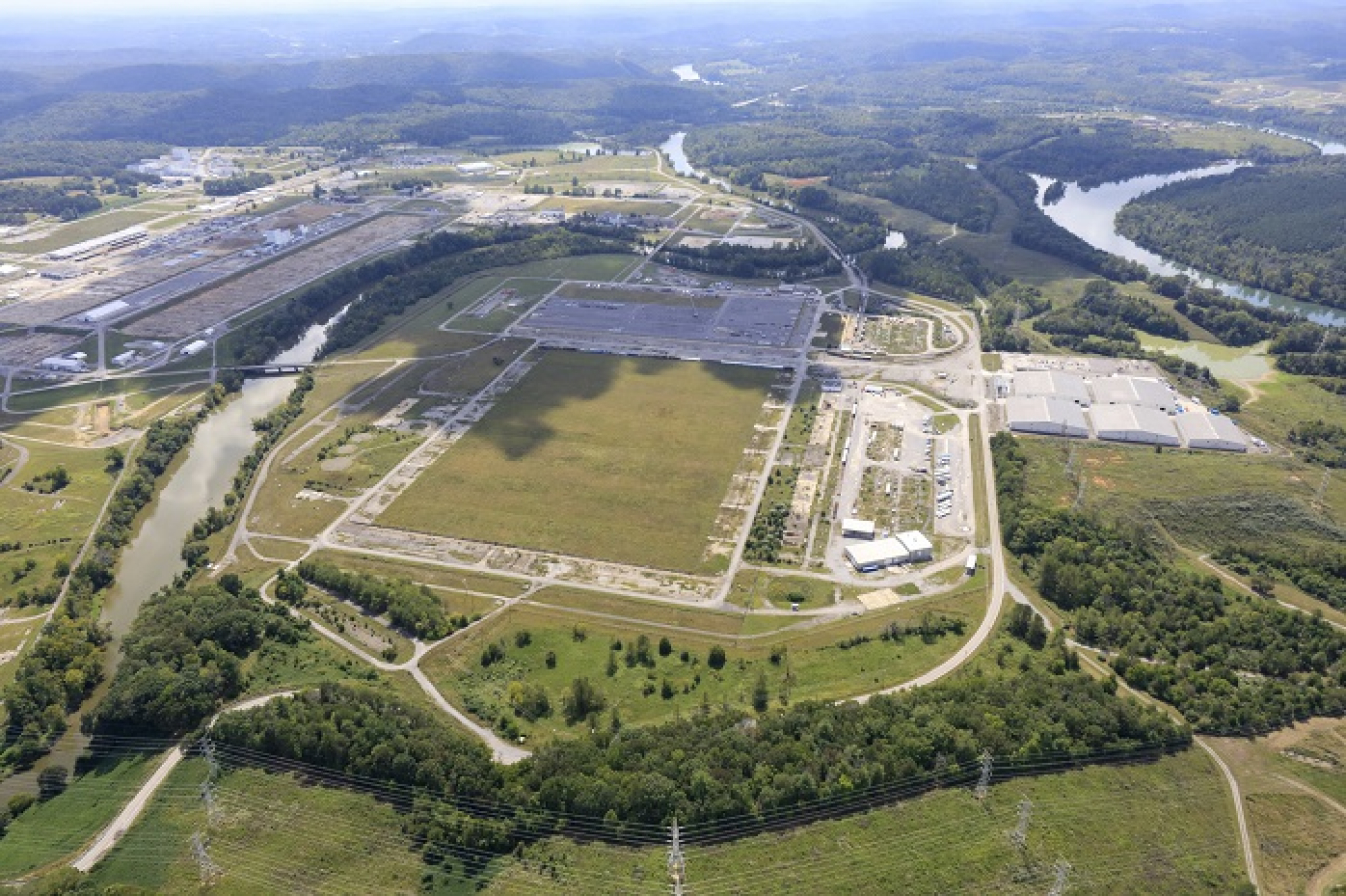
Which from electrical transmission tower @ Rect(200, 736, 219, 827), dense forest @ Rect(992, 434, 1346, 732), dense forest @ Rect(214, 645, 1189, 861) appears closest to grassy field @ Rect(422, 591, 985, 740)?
dense forest @ Rect(214, 645, 1189, 861)

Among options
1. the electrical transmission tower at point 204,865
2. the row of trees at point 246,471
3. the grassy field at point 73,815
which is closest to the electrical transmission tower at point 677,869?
the electrical transmission tower at point 204,865

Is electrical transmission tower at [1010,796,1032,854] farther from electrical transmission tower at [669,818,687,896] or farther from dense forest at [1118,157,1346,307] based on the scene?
dense forest at [1118,157,1346,307]

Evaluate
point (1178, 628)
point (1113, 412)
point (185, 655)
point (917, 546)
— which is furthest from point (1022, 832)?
point (1113, 412)

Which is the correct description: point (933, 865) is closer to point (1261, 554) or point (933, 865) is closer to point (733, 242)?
point (1261, 554)

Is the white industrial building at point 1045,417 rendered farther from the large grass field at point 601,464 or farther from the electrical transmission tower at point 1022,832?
the electrical transmission tower at point 1022,832


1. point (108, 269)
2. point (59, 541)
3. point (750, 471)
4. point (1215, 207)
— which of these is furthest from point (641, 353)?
point (1215, 207)

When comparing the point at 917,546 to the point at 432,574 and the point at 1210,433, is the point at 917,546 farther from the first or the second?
the point at 1210,433

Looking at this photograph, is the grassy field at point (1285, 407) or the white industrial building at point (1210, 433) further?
the grassy field at point (1285, 407)
